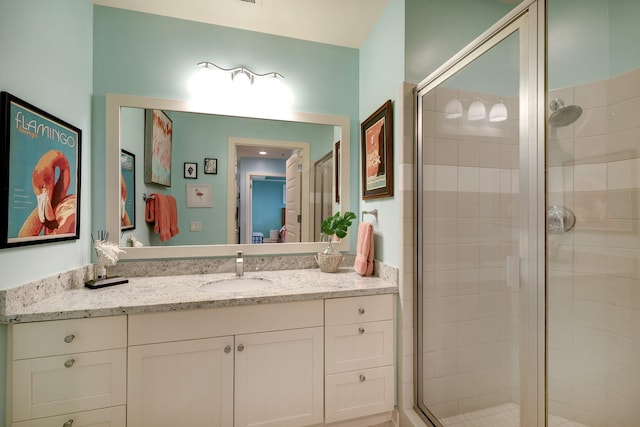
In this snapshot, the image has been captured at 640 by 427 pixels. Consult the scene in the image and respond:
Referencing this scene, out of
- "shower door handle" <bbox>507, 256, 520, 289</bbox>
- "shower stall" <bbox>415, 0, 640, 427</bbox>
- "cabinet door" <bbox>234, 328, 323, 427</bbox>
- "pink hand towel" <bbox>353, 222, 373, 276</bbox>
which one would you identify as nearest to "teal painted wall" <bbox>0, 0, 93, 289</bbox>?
"cabinet door" <bbox>234, 328, 323, 427</bbox>

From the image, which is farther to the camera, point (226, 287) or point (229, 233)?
point (229, 233)

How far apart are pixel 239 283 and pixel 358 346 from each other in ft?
2.62

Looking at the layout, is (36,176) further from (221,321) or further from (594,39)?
(594,39)

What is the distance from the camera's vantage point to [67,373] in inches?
46.0

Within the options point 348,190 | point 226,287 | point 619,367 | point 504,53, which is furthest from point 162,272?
point 619,367

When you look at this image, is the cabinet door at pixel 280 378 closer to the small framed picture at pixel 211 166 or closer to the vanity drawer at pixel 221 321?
the vanity drawer at pixel 221 321

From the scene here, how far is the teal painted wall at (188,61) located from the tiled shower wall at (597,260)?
126cm

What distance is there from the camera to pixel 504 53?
1.14 metres

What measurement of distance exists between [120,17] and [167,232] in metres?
1.34

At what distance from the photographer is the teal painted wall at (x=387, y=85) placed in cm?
161

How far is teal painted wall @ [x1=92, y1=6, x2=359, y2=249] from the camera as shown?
170 cm

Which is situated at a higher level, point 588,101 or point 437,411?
point 588,101

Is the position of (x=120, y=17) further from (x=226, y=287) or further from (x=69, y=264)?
(x=226, y=287)

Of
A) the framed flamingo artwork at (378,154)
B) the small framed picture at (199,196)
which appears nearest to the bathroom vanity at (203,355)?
the small framed picture at (199,196)
